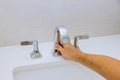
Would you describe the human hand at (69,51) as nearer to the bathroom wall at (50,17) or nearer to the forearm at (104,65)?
the forearm at (104,65)

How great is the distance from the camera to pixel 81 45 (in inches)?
35.5

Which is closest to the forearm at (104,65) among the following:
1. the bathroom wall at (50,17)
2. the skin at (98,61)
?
the skin at (98,61)

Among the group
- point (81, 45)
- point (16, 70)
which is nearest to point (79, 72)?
point (81, 45)

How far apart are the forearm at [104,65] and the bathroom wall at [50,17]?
25 centimetres

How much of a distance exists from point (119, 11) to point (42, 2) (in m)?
0.38

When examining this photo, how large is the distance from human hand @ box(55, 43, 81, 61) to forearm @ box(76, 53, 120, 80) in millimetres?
32

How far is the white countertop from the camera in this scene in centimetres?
75

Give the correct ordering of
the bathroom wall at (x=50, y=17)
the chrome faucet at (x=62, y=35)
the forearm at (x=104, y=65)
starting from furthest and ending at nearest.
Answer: the bathroom wall at (x=50, y=17)
the chrome faucet at (x=62, y=35)
the forearm at (x=104, y=65)

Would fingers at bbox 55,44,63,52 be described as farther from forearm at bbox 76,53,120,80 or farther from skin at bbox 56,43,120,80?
forearm at bbox 76,53,120,80

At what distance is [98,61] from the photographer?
0.63 metres

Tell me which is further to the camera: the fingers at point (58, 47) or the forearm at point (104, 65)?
the fingers at point (58, 47)

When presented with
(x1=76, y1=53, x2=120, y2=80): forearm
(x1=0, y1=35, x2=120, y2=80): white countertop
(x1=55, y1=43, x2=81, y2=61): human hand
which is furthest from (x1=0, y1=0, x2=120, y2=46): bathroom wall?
(x1=76, y1=53, x2=120, y2=80): forearm

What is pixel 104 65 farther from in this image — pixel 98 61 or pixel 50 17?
pixel 50 17

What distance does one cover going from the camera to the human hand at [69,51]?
718 millimetres
